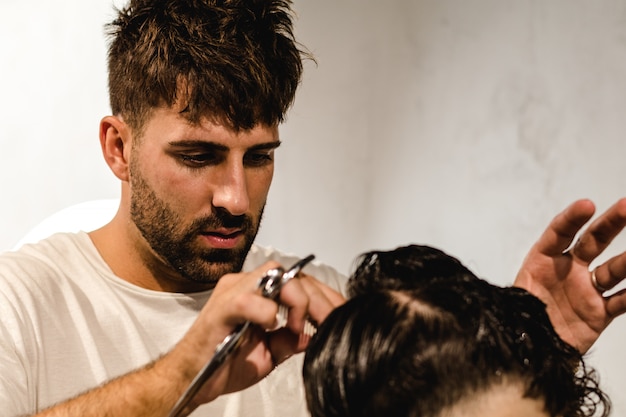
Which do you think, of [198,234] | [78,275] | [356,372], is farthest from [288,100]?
[356,372]

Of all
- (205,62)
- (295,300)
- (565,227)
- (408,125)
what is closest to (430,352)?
(295,300)

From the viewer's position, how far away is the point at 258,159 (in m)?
1.34

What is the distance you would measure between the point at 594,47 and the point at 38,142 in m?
1.15

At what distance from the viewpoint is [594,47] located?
5.36ft

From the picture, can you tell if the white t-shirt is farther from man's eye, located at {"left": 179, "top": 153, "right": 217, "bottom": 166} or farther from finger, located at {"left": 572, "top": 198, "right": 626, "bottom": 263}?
finger, located at {"left": 572, "top": 198, "right": 626, "bottom": 263}

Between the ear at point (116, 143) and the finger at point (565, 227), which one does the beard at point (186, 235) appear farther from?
the finger at point (565, 227)

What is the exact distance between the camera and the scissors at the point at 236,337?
0.81 m

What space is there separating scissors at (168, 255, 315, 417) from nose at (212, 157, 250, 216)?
409 millimetres

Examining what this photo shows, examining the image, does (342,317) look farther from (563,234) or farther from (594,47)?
(594,47)

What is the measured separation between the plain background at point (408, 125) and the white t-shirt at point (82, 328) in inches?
15.4

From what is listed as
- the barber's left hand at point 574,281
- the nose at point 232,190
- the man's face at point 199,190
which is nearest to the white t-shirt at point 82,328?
the man's face at point 199,190

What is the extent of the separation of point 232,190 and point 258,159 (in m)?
0.10

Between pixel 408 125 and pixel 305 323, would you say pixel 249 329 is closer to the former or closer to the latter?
pixel 305 323

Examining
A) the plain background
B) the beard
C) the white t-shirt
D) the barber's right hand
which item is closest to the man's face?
the beard
